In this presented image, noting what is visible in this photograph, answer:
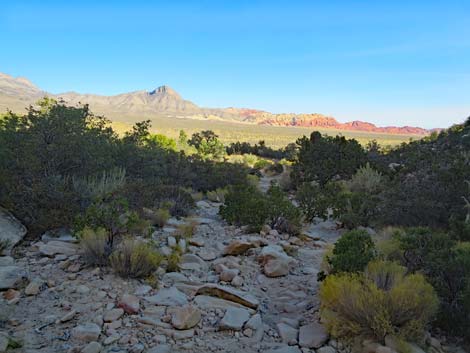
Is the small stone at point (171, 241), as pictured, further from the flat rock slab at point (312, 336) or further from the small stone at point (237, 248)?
the flat rock slab at point (312, 336)

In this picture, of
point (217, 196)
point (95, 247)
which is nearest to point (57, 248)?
point (95, 247)

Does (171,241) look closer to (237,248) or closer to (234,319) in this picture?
(237,248)

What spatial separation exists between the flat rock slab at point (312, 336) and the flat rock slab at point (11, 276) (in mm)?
Result: 3455

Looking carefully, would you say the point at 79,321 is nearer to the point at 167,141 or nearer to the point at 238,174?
the point at 238,174

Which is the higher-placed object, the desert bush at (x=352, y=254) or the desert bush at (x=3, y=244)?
the desert bush at (x=352, y=254)

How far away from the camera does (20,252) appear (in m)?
6.01

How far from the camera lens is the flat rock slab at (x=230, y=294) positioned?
4.61 metres

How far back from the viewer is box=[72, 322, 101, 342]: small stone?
12.3 feet

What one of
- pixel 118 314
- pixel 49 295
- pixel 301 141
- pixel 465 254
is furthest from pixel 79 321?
pixel 301 141

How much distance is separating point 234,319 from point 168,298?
0.86 m

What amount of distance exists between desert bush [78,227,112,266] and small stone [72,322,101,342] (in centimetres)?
145

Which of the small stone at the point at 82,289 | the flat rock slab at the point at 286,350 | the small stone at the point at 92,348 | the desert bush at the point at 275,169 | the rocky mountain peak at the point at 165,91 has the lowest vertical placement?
the desert bush at the point at 275,169

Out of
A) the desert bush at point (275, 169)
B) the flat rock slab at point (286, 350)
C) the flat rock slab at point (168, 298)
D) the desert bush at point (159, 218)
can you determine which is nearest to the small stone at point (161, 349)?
the flat rock slab at point (168, 298)

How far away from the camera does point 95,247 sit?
17.5 feet
